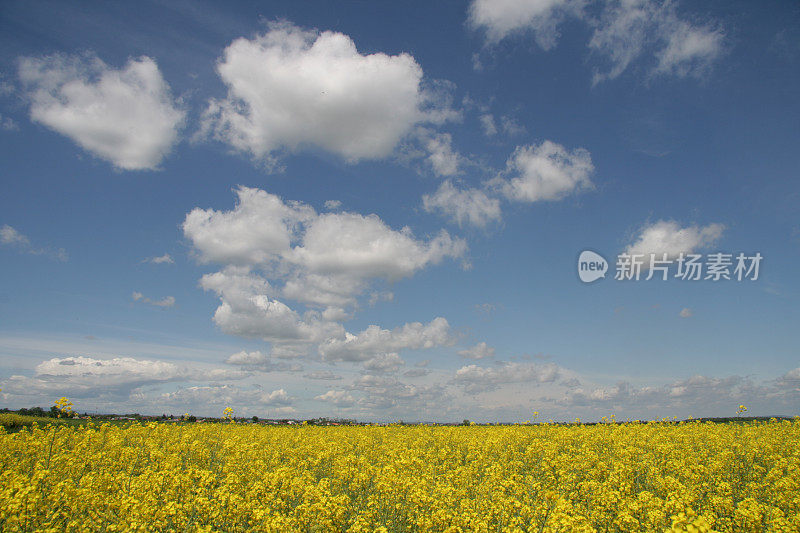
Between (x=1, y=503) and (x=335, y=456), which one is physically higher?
(x=1, y=503)

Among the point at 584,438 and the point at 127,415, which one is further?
the point at 127,415

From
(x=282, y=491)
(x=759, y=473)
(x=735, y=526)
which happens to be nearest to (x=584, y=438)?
(x=759, y=473)

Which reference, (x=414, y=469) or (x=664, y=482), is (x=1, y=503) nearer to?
(x=414, y=469)

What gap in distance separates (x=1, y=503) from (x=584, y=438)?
77.0 ft

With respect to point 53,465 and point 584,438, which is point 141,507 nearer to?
point 53,465

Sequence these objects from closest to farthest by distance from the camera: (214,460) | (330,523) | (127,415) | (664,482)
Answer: (330,523), (664,482), (214,460), (127,415)

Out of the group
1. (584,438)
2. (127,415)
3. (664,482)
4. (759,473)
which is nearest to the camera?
(664,482)

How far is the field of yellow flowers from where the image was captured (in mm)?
8211

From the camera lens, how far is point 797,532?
26.7ft

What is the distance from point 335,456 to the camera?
54.1ft

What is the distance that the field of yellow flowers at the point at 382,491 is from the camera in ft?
26.9

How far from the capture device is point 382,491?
33.0 feet

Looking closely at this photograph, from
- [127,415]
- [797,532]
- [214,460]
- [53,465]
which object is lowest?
[127,415]

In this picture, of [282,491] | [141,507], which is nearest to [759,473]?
[282,491]
